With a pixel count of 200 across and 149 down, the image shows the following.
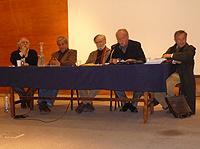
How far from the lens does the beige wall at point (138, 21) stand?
6000 mm

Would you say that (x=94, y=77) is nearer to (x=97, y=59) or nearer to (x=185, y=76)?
(x=97, y=59)

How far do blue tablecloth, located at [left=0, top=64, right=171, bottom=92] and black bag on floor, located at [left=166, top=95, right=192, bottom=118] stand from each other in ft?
1.74

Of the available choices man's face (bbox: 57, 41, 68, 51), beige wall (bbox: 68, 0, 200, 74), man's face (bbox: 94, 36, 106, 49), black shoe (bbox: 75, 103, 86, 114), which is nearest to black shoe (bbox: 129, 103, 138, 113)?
black shoe (bbox: 75, 103, 86, 114)

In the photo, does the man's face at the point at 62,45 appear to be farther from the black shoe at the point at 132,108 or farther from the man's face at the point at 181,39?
the man's face at the point at 181,39

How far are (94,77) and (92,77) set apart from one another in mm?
25

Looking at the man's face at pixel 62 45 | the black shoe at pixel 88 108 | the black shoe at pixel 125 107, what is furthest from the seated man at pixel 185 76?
the man's face at pixel 62 45

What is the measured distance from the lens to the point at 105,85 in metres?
3.96

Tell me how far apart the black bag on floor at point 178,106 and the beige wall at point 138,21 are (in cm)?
186

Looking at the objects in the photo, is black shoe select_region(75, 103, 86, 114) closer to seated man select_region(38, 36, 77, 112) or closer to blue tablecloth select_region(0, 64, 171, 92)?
seated man select_region(38, 36, 77, 112)

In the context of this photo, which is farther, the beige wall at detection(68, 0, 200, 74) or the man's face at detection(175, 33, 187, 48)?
the beige wall at detection(68, 0, 200, 74)

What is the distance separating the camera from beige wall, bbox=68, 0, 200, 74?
6000 mm

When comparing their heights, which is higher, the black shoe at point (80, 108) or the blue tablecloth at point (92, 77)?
the blue tablecloth at point (92, 77)

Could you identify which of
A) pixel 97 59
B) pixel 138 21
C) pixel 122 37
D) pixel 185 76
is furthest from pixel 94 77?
pixel 138 21

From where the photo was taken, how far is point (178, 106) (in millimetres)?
4305
